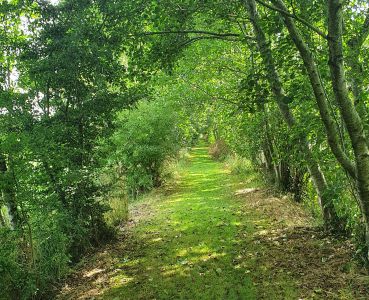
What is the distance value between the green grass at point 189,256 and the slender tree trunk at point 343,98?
2.19 meters

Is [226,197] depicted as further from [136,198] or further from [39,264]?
[39,264]

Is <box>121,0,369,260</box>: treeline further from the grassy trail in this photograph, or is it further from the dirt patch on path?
the grassy trail

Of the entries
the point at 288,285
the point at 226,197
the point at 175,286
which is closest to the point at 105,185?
the point at 175,286

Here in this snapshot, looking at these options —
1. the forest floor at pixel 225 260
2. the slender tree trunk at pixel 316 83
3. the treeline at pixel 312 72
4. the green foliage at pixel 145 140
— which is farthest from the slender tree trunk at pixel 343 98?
the green foliage at pixel 145 140

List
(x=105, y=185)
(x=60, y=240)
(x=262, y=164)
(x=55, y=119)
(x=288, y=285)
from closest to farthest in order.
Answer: (x=288, y=285) → (x=60, y=240) → (x=55, y=119) → (x=105, y=185) → (x=262, y=164)

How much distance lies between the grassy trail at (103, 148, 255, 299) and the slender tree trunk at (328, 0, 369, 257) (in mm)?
2194

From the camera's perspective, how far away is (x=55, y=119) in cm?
650

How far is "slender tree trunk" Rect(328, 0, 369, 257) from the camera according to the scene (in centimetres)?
328

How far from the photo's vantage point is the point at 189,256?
6.41 m

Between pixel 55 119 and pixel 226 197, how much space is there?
23.4 feet

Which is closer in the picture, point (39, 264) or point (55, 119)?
point (39, 264)

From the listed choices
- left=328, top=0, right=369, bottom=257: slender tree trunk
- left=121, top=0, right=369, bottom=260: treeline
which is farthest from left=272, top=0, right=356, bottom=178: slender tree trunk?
left=328, top=0, right=369, bottom=257: slender tree trunk

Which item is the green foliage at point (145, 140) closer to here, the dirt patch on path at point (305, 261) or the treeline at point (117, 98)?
the treeline at point (117, 98)

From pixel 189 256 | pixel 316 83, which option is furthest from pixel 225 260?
pixel 316 83
